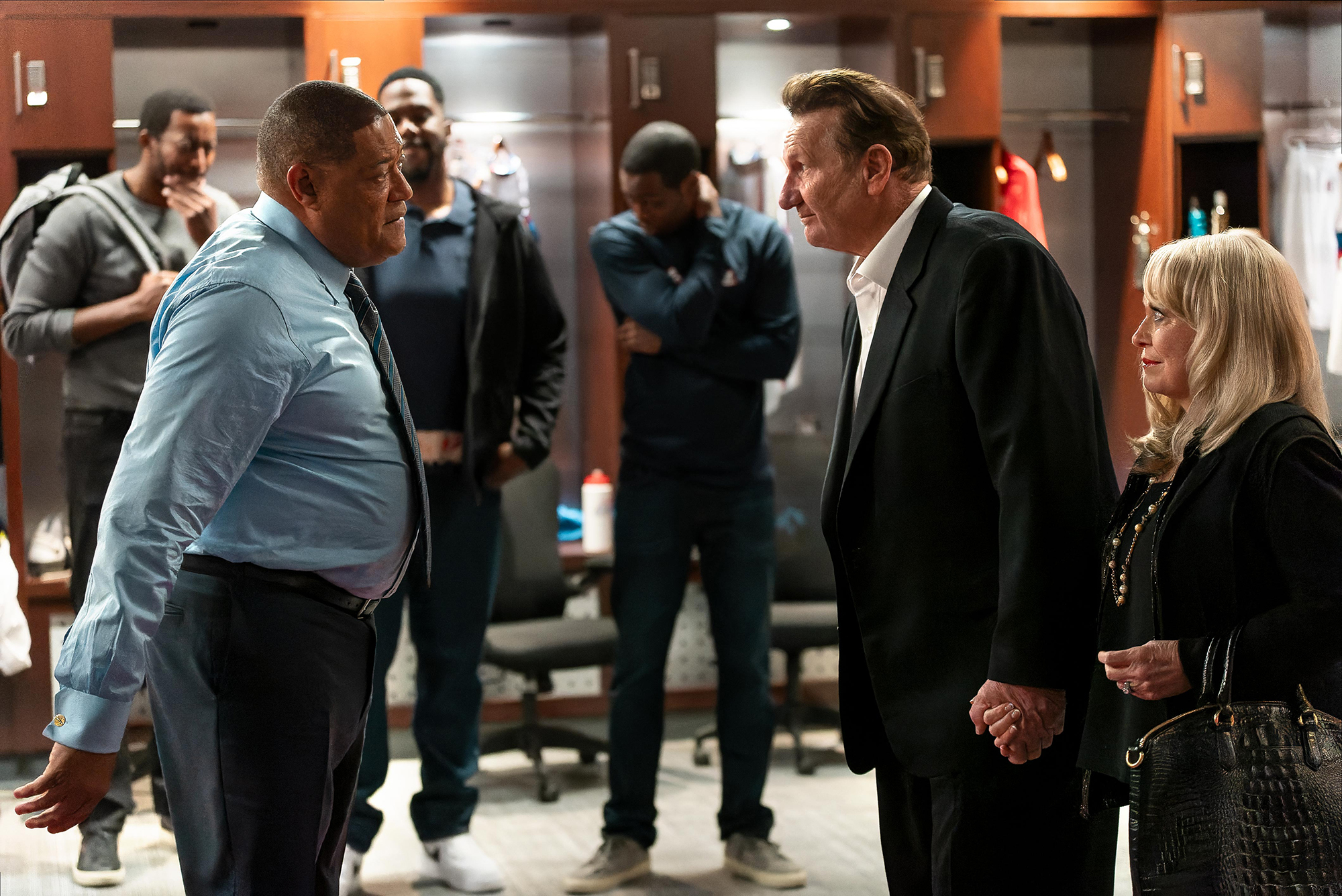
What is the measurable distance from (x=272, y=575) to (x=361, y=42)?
3.21 metres

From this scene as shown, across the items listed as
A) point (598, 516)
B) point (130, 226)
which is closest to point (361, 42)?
point (130, 226)

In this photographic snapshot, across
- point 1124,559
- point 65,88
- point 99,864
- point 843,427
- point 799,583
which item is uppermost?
point 65,88

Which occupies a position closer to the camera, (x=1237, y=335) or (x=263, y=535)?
(x=263, y=535)

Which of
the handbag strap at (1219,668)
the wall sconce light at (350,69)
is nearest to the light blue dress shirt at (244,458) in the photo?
the handbag strap at (1219,668)

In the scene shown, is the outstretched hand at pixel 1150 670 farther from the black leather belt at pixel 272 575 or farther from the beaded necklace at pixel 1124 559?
the black leather belt at pixel 272 575

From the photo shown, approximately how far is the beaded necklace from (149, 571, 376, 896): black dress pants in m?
1.08

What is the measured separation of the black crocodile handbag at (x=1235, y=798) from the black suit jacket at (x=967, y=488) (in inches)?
A: 6.4

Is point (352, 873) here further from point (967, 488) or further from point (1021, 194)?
point (1021, 194)

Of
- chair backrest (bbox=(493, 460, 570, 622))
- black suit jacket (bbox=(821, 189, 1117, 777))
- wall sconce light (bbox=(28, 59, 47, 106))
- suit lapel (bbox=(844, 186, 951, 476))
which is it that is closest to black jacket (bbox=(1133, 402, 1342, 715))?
black suit jacket (bbox=(821, 189, 1117, 777))

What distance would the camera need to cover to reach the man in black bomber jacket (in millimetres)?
3227

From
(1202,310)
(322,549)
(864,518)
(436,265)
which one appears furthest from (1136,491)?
(436,265)

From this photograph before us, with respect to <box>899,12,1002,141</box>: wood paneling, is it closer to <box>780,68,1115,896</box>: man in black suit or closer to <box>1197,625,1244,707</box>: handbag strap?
<box>780,68,1115,896</box>: man in black suit

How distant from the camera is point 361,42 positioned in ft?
14.7

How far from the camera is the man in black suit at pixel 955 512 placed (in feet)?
5.68
